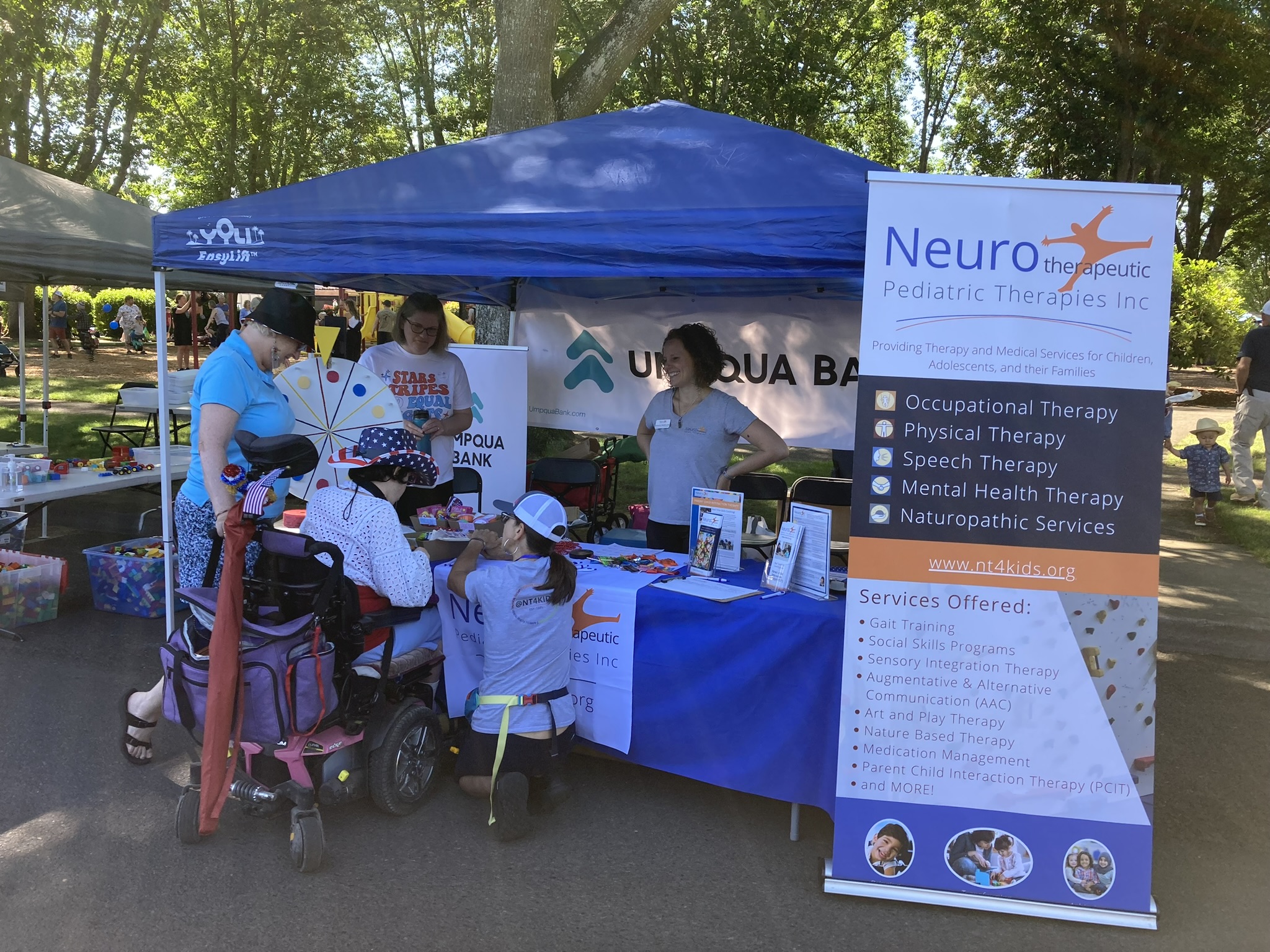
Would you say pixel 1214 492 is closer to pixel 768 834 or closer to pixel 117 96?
pixel 768 834

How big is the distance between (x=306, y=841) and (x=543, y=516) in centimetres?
125

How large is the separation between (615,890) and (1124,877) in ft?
5.05

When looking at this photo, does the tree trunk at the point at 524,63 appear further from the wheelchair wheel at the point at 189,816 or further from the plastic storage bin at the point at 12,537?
the wheelchair wheel at the point at 189,816

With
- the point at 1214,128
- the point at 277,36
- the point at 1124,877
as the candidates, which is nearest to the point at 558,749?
the point at 1124,877

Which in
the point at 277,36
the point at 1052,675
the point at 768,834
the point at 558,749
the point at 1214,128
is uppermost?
the point at 277,36

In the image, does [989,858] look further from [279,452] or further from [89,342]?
[89,342]

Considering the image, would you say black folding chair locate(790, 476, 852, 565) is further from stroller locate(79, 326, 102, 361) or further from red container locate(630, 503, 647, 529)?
stroller locate(79, 326, 102, 361)

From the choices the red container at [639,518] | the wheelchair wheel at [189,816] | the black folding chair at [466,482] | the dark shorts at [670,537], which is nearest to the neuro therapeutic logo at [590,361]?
the red container at [639,518]

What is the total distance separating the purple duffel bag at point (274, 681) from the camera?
9.68ft

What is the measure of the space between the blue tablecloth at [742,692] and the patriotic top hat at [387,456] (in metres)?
0.90

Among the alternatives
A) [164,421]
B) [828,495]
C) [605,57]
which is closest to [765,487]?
[828,495]

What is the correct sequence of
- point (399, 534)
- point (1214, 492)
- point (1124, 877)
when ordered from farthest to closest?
point (1214, 492)
point (399, 534)
point (1124, 877)

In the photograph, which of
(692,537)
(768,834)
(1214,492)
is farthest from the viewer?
(1214,492)

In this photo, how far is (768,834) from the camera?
3.49 m
